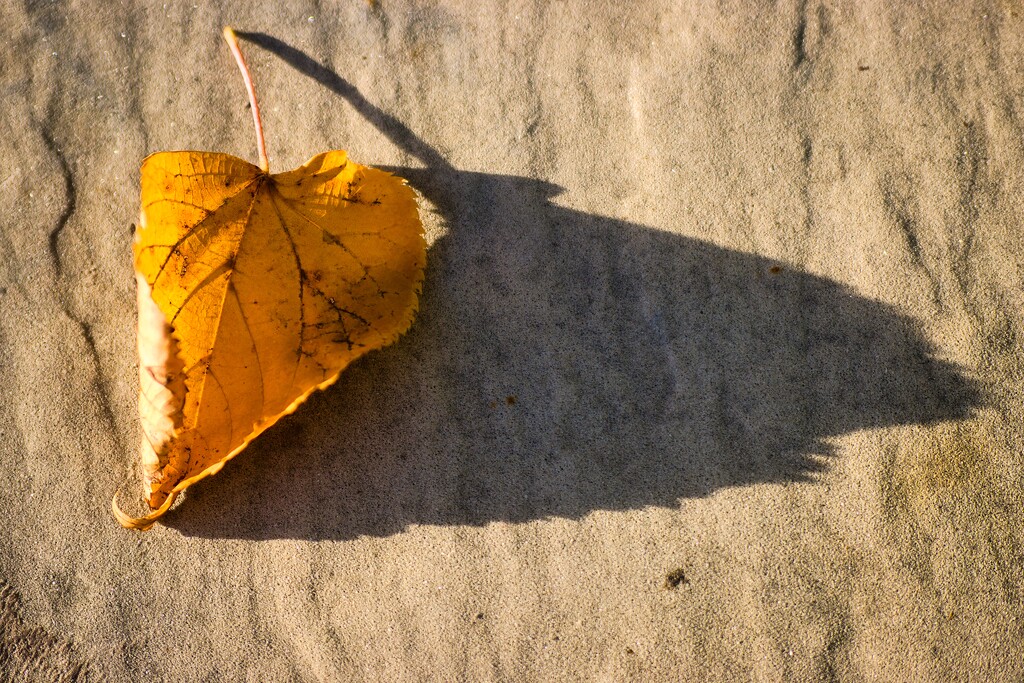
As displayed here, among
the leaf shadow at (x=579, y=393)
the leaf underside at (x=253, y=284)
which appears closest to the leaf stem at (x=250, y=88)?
the leaf underside at (x=253, y=284)

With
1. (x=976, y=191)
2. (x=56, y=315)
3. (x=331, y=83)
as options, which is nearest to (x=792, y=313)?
(x=976, y=191)

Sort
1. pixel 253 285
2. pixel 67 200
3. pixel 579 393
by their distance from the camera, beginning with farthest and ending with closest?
pixel 67 200 → pixel 579 393 → pixel 253 285

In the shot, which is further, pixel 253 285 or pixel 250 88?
pixel 250 88

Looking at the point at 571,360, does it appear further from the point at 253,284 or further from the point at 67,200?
the point at 67,200

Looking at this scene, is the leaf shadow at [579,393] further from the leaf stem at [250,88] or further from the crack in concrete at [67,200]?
the crack in concrete at [67,200]

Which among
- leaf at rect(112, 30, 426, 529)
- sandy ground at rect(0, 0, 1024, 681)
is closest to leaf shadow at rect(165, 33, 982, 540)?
sandy ground at rect(0, 0, 1024, 681)

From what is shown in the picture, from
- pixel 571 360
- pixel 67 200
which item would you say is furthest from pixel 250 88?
pixel 571 360

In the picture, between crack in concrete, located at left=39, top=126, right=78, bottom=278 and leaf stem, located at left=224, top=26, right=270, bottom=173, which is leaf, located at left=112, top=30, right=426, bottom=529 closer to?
leaf stem, located at left=224, top=26, right=270, bottom=173

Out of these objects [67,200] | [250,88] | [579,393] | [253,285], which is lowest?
[579,393]
